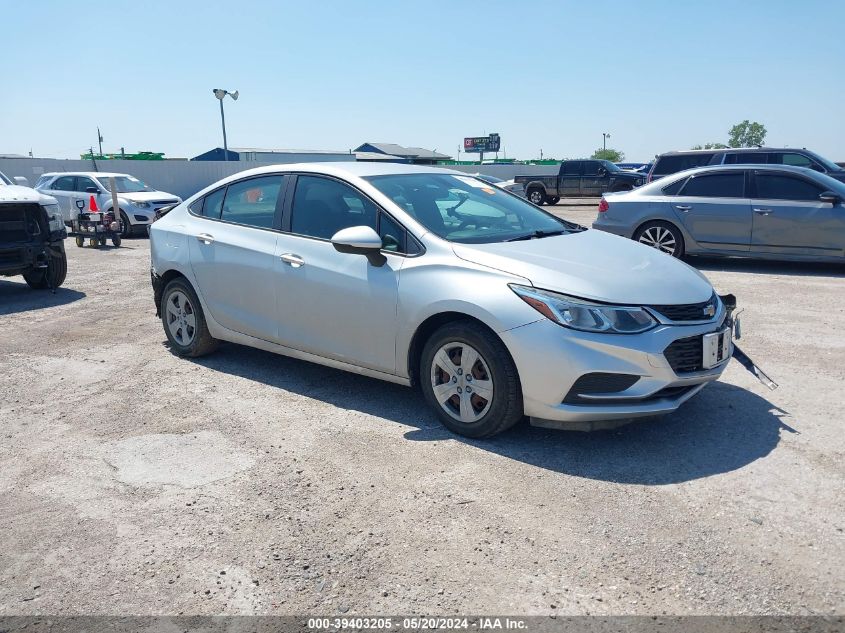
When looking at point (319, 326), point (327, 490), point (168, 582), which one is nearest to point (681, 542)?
point (327, 490)

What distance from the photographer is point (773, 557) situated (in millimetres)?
3084

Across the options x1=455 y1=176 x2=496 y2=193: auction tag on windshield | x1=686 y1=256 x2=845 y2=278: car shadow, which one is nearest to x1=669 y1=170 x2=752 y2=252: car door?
x1=686 y1=256 x2=845 y2=278: car shadow

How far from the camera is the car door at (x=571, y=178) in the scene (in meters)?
27.5

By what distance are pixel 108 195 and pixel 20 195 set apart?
9.38m

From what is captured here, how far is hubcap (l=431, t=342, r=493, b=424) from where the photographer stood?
4238 mm

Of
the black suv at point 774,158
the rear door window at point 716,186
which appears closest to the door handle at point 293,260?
the rear door window at point 716,186

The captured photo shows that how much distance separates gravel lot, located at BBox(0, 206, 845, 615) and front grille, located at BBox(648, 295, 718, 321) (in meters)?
0.73

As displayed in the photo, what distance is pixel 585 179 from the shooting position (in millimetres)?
27406

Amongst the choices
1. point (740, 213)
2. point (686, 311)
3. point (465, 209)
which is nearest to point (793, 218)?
point (740, 213)

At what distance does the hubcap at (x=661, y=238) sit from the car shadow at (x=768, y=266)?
568 mm

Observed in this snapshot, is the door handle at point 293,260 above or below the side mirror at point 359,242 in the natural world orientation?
below

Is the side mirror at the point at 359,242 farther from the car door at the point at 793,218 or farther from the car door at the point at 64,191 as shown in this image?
the car door at the point at 64,191

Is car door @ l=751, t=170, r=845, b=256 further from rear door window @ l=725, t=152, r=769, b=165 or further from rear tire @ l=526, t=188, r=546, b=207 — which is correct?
rear tire @ l=526, t=188, r=546, b=207

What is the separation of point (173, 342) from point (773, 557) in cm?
499
